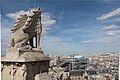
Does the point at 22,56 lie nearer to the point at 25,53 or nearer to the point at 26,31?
the point at 25,53

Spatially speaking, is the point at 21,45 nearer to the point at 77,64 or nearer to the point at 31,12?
the point at 31,12

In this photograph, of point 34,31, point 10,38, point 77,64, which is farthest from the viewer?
point 77,64

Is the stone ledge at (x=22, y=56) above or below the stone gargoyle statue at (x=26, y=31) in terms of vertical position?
below

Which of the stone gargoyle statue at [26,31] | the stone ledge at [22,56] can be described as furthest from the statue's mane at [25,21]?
the stone ledge at [22,56]

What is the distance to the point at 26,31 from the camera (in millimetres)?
4863

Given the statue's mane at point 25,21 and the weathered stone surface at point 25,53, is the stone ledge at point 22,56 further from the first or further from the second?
the statue's mane at point 25,21

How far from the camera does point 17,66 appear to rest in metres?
4.50

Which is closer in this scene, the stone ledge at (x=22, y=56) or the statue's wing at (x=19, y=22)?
the stone ledge at (x=22, y=56)

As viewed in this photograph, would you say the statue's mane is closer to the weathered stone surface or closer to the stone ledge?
the weathered stone surface

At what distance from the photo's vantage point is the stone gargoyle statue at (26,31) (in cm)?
472

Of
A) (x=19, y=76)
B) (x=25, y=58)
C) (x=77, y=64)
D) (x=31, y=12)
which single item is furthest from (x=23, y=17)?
Result: (x=77, y=64)

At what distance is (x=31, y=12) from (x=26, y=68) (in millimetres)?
1242

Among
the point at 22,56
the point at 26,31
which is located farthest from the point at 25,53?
the point at 26,31

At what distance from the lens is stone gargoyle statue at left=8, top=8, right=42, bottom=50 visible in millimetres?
4723
